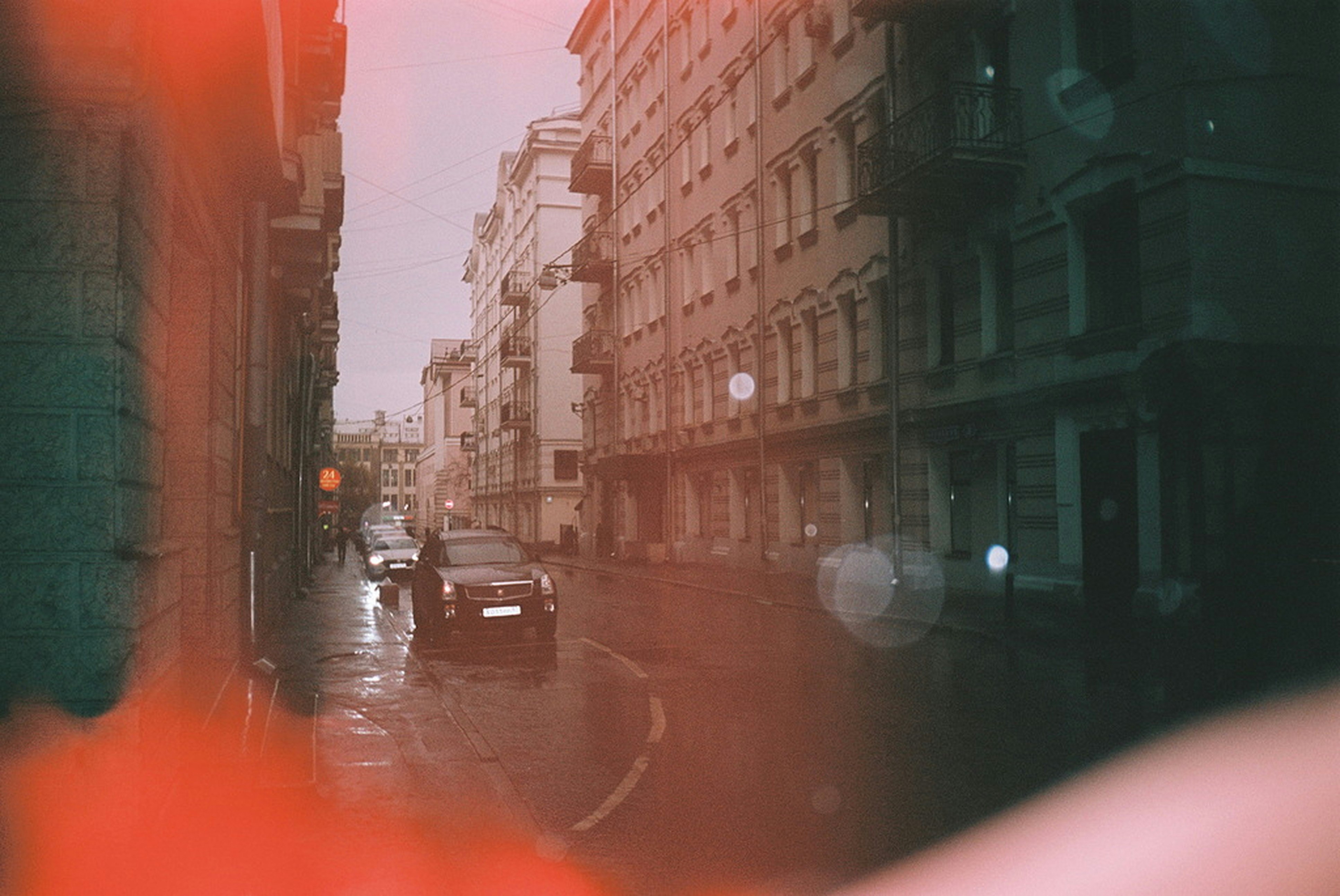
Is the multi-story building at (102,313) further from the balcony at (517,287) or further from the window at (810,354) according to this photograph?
the balcony at (517,287)

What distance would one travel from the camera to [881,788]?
290 inches

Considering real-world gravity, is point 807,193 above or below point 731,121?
below

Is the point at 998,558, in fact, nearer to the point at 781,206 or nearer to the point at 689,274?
the point at 781,206

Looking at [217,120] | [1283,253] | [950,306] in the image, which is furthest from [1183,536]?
[217,120]

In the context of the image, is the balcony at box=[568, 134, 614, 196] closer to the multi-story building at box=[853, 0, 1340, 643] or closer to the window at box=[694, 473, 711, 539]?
the window at box=[694, 473, 711, 539]

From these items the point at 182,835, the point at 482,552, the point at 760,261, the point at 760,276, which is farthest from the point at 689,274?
the point at 182,835

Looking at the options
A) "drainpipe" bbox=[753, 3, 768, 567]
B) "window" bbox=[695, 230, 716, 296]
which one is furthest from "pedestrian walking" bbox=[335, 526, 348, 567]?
"drainpipe" bbox=[753, 3, 768, 567]

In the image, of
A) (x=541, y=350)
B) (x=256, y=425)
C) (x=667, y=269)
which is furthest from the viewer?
(x=541, y=350)

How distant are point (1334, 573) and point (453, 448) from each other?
97.1 metres

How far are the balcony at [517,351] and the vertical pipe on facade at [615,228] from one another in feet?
57.9

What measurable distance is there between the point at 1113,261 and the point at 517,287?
48807mm

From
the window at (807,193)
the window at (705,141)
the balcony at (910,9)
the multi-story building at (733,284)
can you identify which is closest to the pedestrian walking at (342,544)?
the multi-story building at (733,284)

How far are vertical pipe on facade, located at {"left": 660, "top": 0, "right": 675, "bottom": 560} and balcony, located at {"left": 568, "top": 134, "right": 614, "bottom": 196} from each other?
5463 mm

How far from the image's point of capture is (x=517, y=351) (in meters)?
63.7
